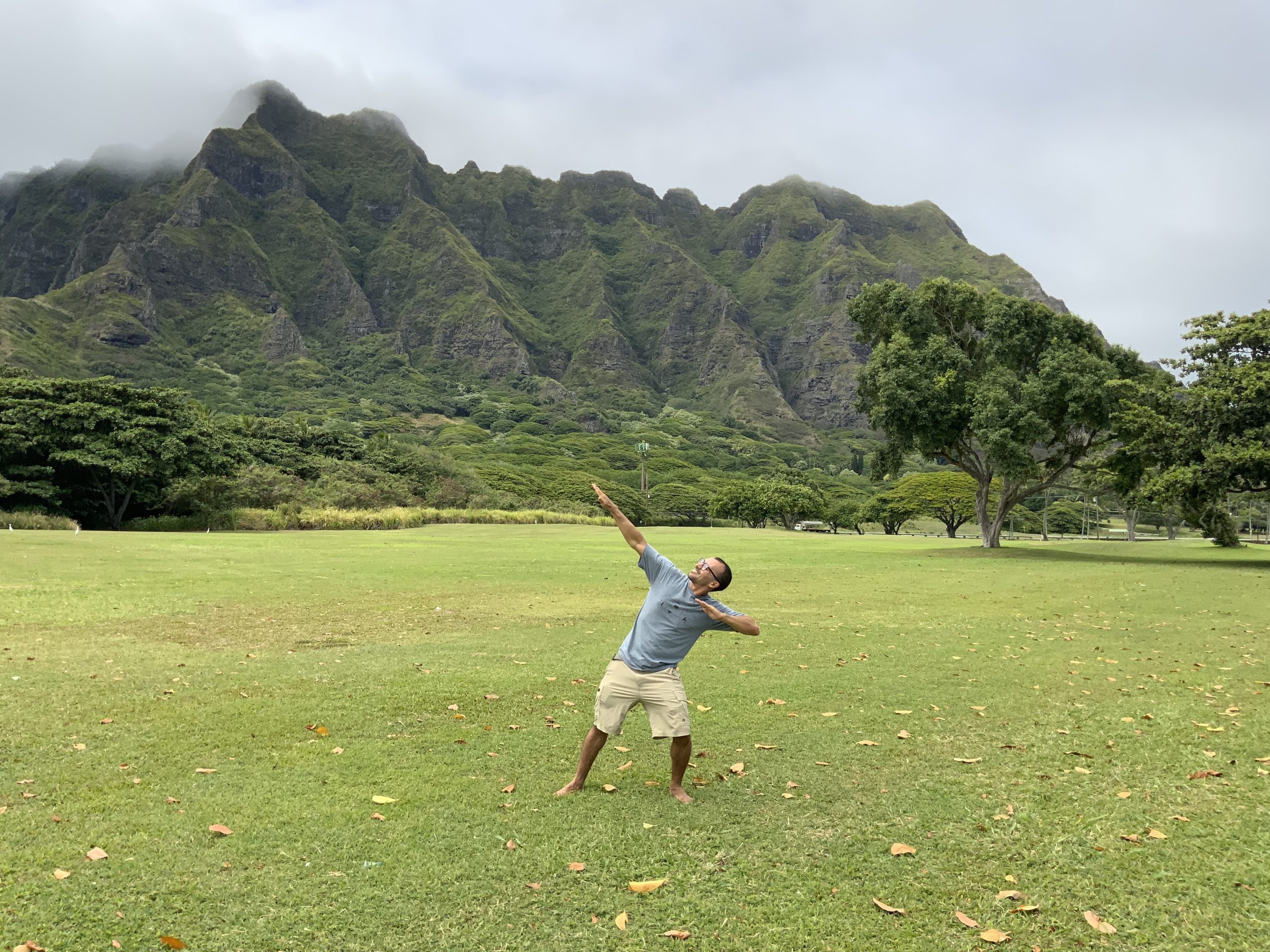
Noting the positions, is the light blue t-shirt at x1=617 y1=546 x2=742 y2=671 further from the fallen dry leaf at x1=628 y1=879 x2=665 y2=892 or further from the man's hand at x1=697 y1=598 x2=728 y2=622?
the fallen dry leaf at x1=628 y1=879 x2=665 y2=892

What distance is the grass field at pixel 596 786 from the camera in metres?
4.29

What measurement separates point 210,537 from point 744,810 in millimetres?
34211

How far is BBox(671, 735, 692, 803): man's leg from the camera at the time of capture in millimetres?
6008

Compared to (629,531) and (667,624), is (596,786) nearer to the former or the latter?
(667,624)

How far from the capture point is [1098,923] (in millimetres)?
4309

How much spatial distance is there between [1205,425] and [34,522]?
163 ft

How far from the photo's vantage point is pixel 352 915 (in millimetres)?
4215

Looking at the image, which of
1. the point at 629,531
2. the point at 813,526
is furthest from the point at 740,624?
the point at 813,526

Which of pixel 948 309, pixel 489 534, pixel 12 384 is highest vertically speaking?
pixel 948 309

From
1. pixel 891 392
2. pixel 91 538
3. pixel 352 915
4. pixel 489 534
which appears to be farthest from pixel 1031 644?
pixel 489 534

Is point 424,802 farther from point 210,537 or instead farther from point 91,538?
point 210,537

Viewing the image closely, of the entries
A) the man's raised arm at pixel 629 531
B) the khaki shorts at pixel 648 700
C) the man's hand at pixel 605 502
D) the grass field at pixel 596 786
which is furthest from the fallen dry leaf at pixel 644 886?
the man's hand at pixel 605 502

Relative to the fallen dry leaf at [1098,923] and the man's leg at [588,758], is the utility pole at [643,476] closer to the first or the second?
the man's leg at [588,758]

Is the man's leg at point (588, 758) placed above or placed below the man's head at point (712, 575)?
below
